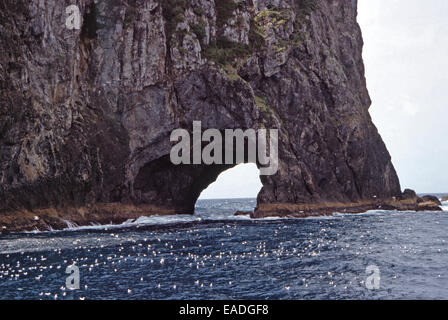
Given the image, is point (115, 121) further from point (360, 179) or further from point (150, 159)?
point (360, 179)

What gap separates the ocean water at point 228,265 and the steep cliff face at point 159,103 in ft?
42.2

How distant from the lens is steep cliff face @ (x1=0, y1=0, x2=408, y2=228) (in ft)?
160

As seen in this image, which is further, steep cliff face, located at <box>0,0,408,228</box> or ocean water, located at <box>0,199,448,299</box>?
steep cliff face, located at <box>0,0,408,228</box>

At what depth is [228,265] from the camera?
25688mm

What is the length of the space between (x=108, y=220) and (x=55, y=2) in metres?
27.8

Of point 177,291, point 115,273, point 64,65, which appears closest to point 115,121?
point 64,65

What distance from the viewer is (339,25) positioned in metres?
94.0

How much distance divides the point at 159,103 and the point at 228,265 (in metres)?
38.3

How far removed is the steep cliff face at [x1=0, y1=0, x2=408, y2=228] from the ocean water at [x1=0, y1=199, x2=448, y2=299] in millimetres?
12860

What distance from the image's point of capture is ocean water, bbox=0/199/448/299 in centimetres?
1923

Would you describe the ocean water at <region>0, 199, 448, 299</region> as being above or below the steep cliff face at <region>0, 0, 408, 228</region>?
below

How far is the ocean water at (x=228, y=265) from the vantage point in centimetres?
1923

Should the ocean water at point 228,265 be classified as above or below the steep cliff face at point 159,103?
below

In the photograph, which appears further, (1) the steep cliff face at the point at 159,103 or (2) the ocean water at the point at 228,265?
(1) the steep cliff face at the point at 159,103
